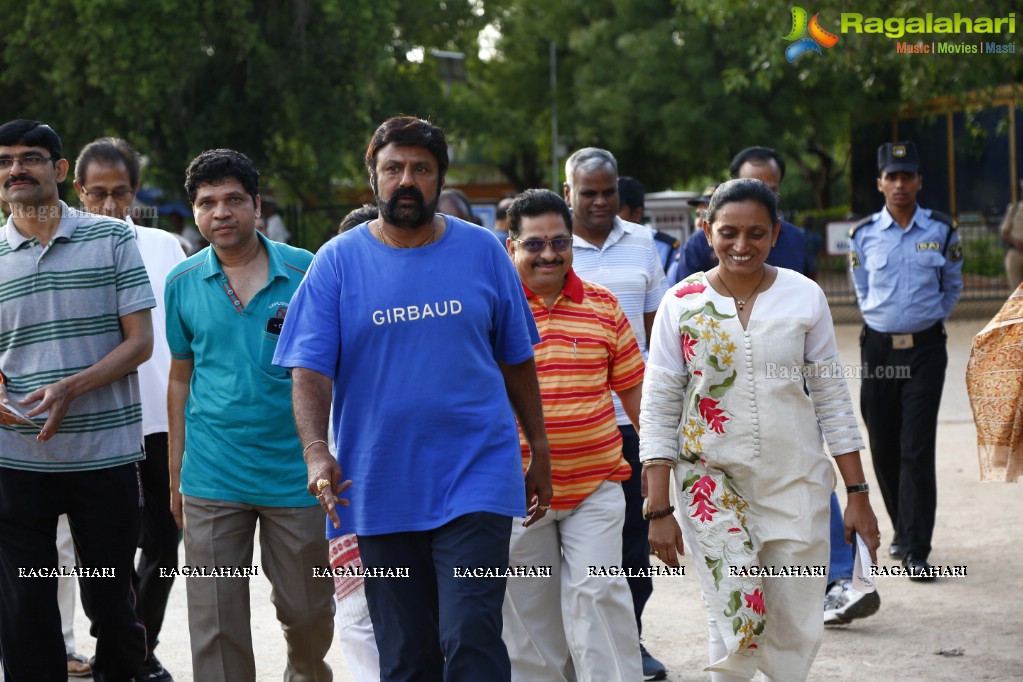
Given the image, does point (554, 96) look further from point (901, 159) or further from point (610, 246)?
point (610, 246)

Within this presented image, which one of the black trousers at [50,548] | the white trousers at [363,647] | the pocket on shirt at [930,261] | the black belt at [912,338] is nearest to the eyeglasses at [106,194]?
the black trousers at [50,548]

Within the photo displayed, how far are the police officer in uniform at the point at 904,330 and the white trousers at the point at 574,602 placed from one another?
10.2ft

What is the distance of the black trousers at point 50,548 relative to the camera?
4.96m

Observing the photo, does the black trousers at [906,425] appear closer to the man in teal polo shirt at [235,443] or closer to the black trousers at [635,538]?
the black trousers at [635,538]

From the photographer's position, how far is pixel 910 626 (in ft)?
22.0

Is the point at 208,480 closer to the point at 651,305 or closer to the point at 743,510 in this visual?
the point at 743,510

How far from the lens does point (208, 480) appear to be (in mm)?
5016

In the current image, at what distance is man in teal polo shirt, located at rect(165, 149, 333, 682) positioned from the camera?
5.00 metres

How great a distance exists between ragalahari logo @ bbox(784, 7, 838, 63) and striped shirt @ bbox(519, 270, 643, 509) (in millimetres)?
12211

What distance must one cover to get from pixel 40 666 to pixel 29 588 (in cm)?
29

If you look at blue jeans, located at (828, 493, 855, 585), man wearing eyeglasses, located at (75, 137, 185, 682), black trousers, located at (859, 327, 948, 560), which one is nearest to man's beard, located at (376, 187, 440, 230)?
man wearing eyeglasses, located at (75, 137, 185, 682)

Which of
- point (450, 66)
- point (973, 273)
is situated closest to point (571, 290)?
point (973, 273)

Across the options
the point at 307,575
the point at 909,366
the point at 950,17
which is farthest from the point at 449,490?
the point at 950,17

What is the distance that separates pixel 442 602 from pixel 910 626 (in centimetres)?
348
